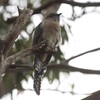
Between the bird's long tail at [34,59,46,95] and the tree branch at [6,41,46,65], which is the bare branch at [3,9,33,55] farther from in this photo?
the bird's long tail at [34,59,46,95]

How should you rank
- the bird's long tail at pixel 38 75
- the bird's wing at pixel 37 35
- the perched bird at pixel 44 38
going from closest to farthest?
the bird's long tail at pixel 38 75, the perched bird at pixel 44 38, the bird's wing at pixel 37 35

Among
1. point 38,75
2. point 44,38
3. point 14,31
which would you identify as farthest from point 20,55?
point 44,38

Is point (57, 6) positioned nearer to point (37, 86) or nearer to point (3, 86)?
point (3, 86)

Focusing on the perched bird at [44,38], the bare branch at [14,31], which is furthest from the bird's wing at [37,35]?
the bare branch at [14,31]

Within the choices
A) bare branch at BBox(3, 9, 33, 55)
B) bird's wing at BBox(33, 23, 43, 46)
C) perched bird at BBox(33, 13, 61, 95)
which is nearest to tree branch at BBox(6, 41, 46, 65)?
bare branch at BBox(3, 9, 33, 55)

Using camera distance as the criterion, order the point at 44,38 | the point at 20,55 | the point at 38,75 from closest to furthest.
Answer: the point at 20,55
the point at 38,75
the point at 44,38

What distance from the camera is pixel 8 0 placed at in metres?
4.72

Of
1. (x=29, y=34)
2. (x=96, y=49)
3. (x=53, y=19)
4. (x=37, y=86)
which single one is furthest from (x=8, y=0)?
(x=37, y=86)

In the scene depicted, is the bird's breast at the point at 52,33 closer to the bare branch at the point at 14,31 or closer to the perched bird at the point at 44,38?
the perched bird at the point at 44,38

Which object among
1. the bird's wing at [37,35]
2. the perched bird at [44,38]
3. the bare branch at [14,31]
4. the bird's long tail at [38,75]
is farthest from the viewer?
the bird's wing at [37,35]

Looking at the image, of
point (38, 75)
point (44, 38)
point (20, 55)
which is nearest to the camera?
point (20, 55)

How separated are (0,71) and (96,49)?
3.64ft

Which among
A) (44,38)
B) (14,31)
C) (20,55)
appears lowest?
(44,38)

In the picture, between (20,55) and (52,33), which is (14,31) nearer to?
(20,55)
